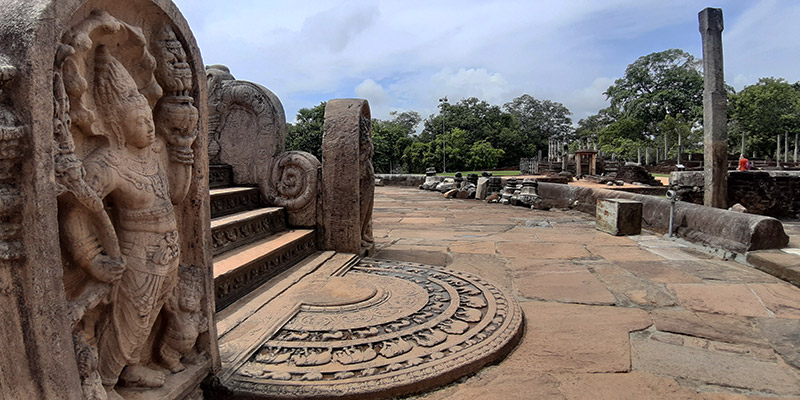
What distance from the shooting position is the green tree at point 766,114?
105 feet

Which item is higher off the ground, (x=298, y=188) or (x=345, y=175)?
(x=345, y=175)

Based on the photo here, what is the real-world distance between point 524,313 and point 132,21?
8.34 feet

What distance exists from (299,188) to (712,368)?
3.28 m

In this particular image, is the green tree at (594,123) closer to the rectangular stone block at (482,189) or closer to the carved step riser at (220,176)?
the rectangular stone block at (482,189)

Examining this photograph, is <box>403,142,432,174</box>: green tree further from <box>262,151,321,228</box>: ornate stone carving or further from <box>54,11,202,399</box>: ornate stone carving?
<box>54,11,202,399</box>: ornate stone carving

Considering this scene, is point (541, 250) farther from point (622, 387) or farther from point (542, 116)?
point (542, 116)

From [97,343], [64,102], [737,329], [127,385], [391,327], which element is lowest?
[737,329]

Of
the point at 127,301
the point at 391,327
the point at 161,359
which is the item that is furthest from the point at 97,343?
the point at 391,327

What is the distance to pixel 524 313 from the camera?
282cm

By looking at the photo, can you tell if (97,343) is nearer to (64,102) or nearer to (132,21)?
(64,102)

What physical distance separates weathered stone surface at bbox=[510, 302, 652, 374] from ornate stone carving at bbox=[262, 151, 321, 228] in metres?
2.11

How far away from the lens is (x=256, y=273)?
9.73ft

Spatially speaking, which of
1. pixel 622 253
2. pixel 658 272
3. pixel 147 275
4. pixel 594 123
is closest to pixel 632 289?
pixel 658 272

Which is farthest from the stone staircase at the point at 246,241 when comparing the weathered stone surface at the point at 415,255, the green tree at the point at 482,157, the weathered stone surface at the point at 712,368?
the green tree at the point at 482,157
